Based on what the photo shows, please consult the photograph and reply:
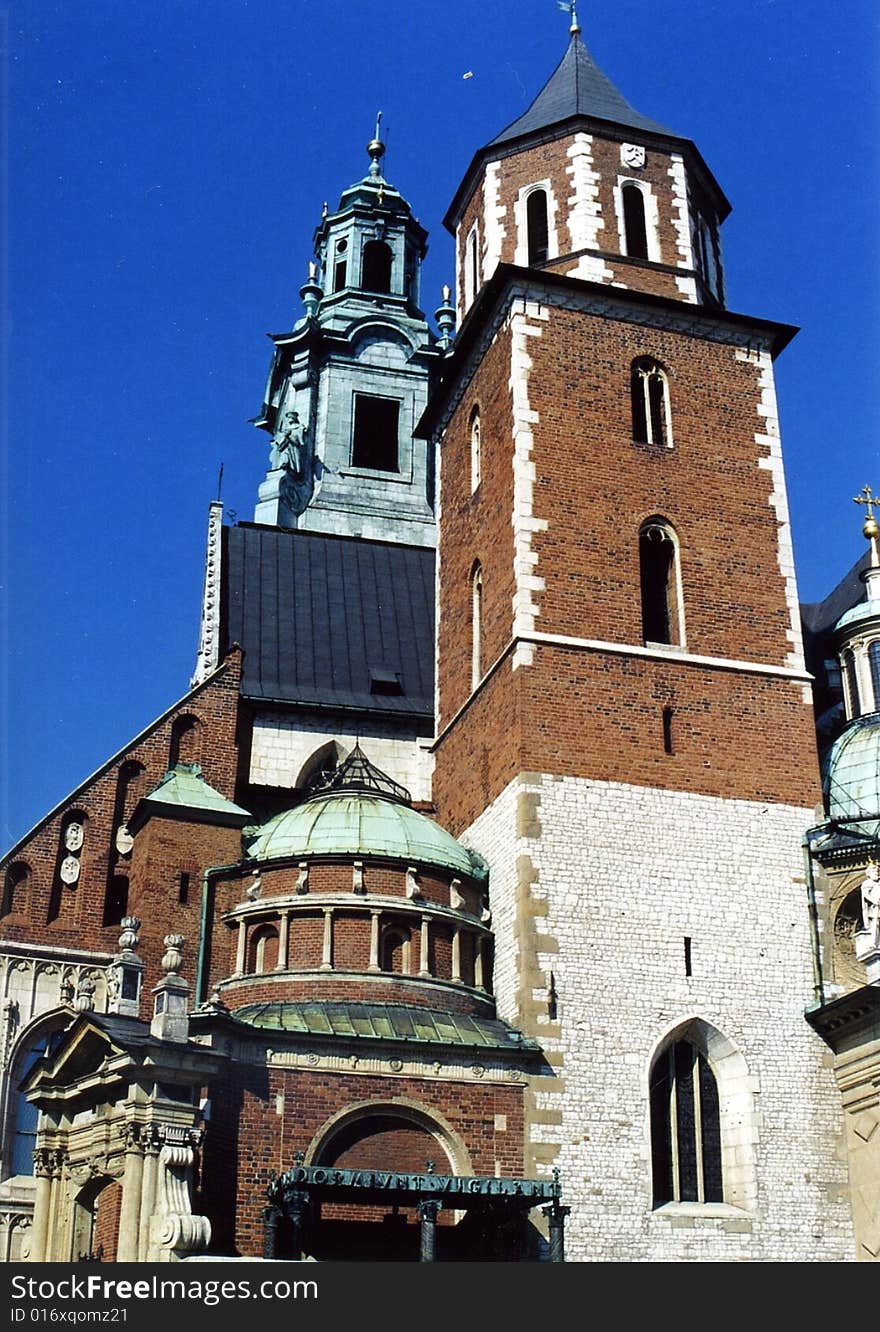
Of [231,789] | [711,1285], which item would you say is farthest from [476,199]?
[711,1285]

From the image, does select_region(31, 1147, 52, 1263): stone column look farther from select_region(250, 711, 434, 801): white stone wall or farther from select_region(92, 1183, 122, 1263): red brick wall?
select_region(250, 711, 434, 801): white stone wall

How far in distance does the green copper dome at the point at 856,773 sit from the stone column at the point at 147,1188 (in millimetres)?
11004

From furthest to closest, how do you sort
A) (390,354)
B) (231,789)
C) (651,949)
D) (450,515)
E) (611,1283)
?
(390,354), (450,515), (231,789), (651,949), (611,1283)

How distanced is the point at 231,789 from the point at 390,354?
23151 mm

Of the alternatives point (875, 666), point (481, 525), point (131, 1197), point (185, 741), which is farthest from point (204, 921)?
point (875, 666)

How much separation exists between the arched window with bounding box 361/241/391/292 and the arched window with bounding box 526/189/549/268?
21595mm

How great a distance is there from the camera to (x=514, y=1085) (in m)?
20.9

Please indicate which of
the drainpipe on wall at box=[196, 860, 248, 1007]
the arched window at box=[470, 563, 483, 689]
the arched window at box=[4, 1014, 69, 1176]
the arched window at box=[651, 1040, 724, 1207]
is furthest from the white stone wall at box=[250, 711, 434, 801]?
the arched window at box=[651, 1040, 724, 1207]

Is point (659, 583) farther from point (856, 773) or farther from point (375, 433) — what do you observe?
point (375, 433)

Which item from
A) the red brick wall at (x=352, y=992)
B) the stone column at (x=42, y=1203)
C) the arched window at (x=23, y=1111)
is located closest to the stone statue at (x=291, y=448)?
the arched window at (x=23, y=1111)

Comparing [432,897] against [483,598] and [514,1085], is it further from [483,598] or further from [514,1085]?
[483,598]

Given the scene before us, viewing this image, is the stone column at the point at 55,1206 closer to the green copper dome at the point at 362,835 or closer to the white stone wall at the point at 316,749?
the green copper dome at the point at 362,835

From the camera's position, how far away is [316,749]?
2950 cm

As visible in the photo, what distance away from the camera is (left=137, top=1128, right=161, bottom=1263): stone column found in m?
17.9
